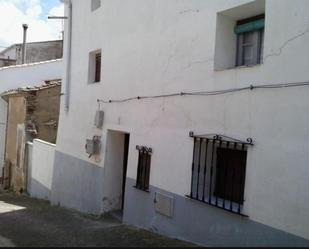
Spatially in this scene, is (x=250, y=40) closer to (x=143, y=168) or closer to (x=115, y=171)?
(x=143, y=168)

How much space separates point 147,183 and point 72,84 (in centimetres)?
526

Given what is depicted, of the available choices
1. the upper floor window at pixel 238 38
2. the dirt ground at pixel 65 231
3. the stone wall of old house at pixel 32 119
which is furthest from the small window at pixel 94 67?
the stone wall of old house at pixel 32 119

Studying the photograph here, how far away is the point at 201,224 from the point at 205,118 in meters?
1.60

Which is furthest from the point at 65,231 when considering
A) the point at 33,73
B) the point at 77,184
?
the point at 33,73

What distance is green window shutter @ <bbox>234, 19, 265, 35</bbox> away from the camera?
6.73 meters

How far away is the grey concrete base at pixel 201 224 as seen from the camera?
5927 mm

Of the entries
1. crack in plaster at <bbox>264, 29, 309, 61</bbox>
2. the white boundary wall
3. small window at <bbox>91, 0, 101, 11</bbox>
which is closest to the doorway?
small window at <bbox>91, 0, 101, 11</bbox>

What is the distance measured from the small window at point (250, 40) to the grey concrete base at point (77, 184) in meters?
5.07

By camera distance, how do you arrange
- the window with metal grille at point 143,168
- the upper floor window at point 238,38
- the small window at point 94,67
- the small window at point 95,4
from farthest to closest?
the small window at point 94,67
the small window at point 95,4
the window with metal grille at point 143,168
the upper floor window at point 238,38

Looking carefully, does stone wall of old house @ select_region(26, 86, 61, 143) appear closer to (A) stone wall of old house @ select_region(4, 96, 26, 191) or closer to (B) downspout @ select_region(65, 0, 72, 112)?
(A) stone wall of old house @ select_region(4, 96, 26, 191)

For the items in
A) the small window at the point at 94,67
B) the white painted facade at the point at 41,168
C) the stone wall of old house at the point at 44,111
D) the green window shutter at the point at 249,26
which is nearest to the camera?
the green window shutter at the point at 249,26

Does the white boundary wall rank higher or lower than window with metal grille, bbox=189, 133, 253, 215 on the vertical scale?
higher

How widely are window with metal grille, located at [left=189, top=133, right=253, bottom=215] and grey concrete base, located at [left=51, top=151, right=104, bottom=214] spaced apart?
402 centimetres

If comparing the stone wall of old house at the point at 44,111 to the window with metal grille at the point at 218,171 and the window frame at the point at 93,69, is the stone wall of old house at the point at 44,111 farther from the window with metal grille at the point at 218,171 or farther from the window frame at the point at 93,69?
the window with metal grille at the point at 218,171
